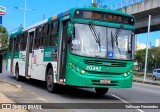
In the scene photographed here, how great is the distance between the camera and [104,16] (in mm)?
14625

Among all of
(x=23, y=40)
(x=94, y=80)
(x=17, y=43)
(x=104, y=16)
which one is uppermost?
(x=104, y=16)

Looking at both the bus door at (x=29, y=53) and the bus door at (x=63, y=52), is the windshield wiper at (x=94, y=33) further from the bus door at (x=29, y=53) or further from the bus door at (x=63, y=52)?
the bus door at (x=29, y=53)

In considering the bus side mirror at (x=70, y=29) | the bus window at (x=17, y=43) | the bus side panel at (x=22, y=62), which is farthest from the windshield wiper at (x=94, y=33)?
the bus window at (x=17, y=43)

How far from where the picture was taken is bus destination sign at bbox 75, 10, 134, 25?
1432 centimetres

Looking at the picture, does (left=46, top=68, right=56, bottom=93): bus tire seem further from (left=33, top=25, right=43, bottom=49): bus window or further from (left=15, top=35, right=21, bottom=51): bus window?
(left=15, top=35, right=21, bottom=51): bus window

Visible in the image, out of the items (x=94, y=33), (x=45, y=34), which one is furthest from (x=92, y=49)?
(x=45, y=34)

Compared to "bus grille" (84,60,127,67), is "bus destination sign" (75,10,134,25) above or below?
above

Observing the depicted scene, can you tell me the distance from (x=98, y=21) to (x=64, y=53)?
1.76m

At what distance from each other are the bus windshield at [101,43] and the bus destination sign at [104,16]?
37 centimetres

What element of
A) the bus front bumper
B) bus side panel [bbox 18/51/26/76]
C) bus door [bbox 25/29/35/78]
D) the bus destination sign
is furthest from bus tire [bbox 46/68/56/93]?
bus side panel [bbox 18/51/26/76]

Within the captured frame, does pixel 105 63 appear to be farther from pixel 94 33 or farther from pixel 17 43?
pixel 17 43

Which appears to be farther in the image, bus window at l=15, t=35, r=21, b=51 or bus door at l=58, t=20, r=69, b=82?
bus window at l=15, t=35, r=21, b=51

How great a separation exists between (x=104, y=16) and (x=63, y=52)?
2075 millimetres

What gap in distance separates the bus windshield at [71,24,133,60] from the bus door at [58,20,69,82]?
26.1 inches
